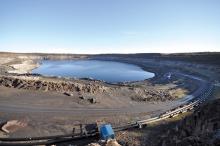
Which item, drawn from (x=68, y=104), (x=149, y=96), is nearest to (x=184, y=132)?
(x=68, y=104)

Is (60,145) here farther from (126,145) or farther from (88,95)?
(88,95)

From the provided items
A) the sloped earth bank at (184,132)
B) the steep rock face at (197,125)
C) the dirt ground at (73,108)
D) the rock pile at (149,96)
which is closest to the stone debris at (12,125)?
the dirt ground at (73,108)

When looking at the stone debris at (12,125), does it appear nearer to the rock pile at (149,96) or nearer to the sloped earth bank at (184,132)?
the sloped earth bank at (184,132)

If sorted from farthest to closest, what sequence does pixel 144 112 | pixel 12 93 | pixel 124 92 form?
pixel 124 92, pixel 12 93, pixel 144 112

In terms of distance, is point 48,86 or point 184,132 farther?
point 48,86

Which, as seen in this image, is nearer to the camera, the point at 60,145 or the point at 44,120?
the point at 60,145

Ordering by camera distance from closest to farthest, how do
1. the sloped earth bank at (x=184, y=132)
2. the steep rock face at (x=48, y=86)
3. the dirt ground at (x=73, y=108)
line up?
the sloped earth bank at (x=184, y=132) → the dirt ground at (x=73, y=108) → the steep rock face at (x=48, y=86)

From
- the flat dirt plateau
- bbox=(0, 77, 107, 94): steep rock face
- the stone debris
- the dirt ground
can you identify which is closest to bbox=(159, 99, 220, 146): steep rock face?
the dirt ground

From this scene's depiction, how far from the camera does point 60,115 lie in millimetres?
45781

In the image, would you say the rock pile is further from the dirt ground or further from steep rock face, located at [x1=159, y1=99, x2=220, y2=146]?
steep rock face, located at [x1=159, y1=99, x2=220, y2=146]

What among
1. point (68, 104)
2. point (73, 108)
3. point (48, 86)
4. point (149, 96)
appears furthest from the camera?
point (149, 96)

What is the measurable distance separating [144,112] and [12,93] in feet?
84.7

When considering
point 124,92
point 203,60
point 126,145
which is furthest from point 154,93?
point 203,60

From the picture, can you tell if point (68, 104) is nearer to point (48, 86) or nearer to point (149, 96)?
point (48, 86)
